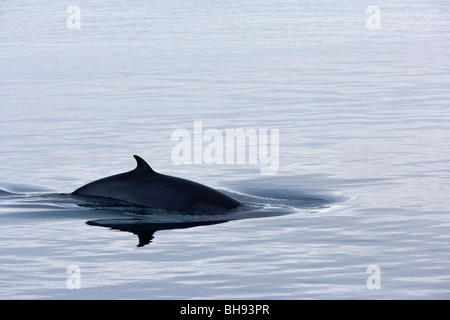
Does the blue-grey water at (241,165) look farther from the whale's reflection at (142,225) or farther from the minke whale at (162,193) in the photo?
the minke whale at (162,193)

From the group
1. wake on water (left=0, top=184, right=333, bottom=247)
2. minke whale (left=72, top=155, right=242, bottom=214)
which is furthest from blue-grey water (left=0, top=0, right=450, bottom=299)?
minke whale (left=72, top=155, right=242, bottom=214)

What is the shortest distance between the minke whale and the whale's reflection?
2.02ft

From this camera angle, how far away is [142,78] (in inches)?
1427

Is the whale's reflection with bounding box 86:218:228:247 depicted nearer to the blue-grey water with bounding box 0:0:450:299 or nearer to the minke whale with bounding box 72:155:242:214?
the blue-grey water with bounding box 0:0:450:299

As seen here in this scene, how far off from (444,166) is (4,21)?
141 ft

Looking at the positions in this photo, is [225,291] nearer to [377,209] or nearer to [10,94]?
[377,209]

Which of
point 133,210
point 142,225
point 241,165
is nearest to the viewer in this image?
point 142,225

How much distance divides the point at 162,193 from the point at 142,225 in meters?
1.07

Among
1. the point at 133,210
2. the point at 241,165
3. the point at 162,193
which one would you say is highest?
the point at 241,165

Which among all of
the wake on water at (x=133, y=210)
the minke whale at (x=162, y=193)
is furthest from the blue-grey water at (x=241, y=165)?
the minke whale at (x=162, y=193)

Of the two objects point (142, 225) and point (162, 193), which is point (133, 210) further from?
point (142, 225)

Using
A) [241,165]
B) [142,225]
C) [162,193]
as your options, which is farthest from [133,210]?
[241,165]

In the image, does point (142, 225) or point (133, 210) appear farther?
point (133, 210)

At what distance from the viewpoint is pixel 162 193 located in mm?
16750
